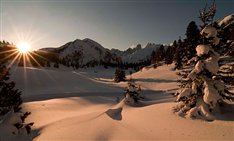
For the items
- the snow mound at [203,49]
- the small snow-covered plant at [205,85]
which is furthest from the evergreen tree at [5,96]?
the snow mound at [203,49]

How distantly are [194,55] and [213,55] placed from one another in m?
1.42

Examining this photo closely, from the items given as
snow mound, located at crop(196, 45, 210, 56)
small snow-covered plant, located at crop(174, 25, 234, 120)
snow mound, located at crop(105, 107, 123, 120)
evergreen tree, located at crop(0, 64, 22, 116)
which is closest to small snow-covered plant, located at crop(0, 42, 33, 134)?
evergreen tree, located at crop(0, 64, 22, 116)

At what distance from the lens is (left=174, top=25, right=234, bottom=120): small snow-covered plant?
33.9ft

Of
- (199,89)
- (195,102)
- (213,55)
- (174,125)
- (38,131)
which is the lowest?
(38,131)

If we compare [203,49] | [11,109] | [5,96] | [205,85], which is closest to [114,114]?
[11,109]

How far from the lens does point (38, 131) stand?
14.2 metres

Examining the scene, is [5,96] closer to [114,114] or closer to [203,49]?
[114,114]

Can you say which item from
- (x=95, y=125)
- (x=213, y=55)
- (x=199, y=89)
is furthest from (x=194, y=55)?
(x=95, y=125)

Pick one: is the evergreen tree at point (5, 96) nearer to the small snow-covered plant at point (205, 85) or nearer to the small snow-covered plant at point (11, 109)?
the small snow-covered plant at point (11, 109)

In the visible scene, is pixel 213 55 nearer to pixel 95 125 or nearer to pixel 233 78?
pixel 233 78

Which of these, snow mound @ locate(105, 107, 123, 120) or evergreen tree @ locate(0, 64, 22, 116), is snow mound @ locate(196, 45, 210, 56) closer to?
snow mound @ locate(105, 107, 123, 120)

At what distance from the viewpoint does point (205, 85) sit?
420 inches

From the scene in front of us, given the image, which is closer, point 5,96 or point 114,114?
point 5,96

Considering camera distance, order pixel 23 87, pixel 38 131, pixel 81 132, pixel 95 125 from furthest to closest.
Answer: pixel 23 87
pixel 38 131
pixel 95 125
pixel 81 132
